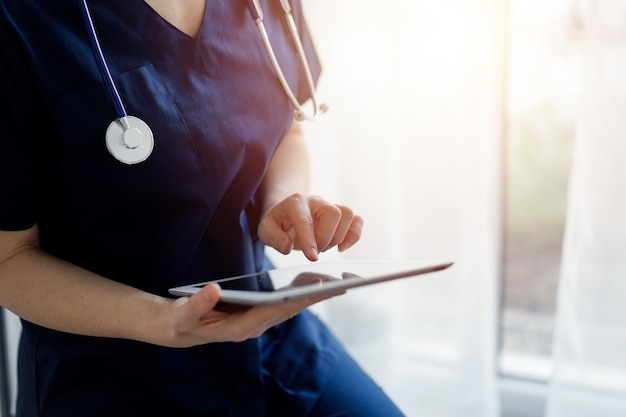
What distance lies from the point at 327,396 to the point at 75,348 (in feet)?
1.08

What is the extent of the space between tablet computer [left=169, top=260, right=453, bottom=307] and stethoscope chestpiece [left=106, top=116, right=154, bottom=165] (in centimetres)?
15

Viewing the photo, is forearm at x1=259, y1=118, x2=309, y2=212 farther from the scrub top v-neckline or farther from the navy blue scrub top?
the scrub top v-neckline

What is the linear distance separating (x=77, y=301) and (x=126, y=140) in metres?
0.20

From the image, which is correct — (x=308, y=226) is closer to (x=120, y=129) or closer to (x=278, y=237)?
(x=278, y=237)

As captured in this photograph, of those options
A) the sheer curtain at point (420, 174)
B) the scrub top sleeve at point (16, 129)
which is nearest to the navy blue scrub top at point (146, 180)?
the scrub top sleeve at point (16, 129)

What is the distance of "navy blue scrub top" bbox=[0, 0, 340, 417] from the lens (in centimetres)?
68

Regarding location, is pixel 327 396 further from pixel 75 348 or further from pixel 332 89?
pixel 332 89

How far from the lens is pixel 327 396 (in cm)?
85

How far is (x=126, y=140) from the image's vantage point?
672mm

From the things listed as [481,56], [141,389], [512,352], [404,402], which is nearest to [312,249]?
[141,389]

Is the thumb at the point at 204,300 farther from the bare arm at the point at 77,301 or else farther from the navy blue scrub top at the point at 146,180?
the navy blue scrub top at the point at 146,180

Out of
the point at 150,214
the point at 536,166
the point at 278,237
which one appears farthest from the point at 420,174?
the point at 150,214

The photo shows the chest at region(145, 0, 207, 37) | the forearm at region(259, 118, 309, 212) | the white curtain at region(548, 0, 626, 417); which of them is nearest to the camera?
the chest at region(145, 0, 207, 37)

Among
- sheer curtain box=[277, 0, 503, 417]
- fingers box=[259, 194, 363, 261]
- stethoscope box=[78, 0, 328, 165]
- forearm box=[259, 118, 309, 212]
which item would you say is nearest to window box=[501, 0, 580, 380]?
sheer curtain box=[277, 0, 503, 417]
